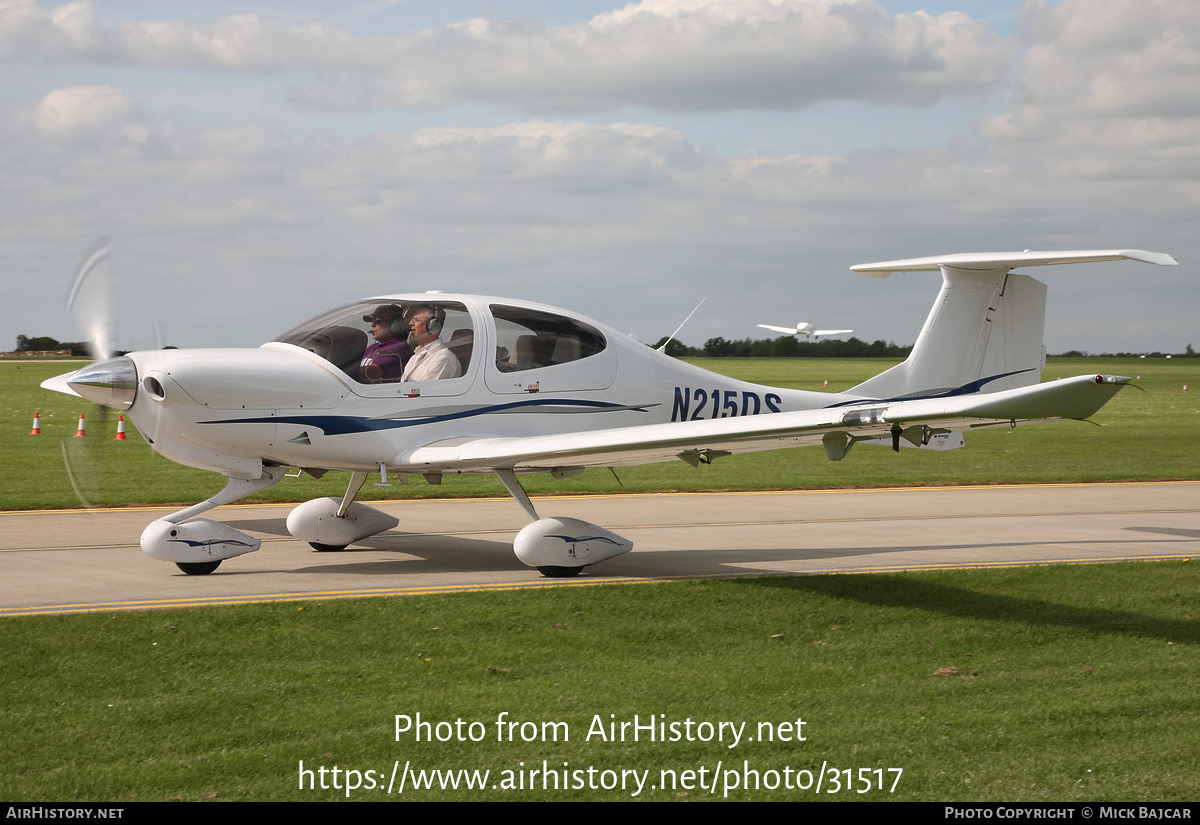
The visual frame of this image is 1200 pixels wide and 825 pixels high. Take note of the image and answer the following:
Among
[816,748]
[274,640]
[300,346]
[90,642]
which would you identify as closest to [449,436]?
[300,346]

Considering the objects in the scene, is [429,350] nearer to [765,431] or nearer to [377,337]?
[377,337]

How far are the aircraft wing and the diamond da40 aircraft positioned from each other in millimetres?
25

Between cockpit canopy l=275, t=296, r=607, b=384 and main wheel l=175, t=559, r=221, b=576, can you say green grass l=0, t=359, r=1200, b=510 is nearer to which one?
main wheel l=175, t=559, r=221, b=576

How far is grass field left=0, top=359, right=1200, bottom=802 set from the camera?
16.4ft

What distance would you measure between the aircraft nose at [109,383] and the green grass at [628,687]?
218 centimetres

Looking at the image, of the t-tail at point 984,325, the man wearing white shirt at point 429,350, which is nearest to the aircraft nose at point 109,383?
the man wearing white shirt at point 429,350

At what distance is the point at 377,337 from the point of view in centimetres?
997

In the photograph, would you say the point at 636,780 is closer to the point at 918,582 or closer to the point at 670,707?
the point at 670,707

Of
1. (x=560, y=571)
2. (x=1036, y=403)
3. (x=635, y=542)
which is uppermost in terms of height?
(x=1036, y=403)

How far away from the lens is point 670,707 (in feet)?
19.5

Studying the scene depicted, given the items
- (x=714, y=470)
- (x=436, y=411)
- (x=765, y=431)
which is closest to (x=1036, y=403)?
(x=765, y=431)

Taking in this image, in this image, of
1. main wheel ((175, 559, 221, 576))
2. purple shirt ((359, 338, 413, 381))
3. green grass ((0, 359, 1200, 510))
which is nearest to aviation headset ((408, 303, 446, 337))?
purple shirt ((359, 338, 413, 381))

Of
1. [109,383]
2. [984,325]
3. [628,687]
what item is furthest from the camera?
[984,325]

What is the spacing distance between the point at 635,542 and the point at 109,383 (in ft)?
18.8
